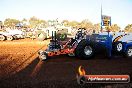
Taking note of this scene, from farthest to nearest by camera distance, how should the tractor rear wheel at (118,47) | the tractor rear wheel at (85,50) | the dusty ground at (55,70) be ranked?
the tractor rear wheel at (118,47) < the tractor rear wheel at (85,50) < the dusty ground at (55,70)

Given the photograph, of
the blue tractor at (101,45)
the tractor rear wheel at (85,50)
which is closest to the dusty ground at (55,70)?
the tractor rear wheel at (85,50)

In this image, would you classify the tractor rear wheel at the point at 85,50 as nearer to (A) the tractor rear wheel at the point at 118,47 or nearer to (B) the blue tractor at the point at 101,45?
(B) the blue tractor at the point at 101,45

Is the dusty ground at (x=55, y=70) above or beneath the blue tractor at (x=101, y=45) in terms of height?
beneath

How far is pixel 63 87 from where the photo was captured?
691 cm

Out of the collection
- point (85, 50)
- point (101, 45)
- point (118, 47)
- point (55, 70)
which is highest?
point (101, 45)

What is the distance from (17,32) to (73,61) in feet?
48.9

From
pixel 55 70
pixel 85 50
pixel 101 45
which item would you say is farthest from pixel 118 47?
pixel 55 70

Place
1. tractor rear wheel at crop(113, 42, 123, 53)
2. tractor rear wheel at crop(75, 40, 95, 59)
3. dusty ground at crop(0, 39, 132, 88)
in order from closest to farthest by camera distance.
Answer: dusty ground at crop(0, 39, 132, 88) → tractor rear wheel at crop(75, 40, 95, 59) → tractor rear wheel at crop(113, 42, 123, 53)

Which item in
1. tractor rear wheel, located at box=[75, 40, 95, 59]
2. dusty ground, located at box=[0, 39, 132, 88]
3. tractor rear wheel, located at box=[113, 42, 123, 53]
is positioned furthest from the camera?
tractor rear wheel, located at box=[113, 42, 123, 53]

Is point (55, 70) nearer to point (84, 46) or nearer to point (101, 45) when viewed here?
point (84, 46)

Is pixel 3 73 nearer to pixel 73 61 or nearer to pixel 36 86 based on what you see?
pixel 36 86

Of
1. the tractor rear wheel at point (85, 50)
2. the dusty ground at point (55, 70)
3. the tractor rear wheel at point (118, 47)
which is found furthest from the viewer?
the tractor rear wheel at point (118, 47)

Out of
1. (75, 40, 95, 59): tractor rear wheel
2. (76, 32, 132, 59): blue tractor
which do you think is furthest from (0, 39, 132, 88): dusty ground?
(76, 32, 132, 59): blue tractor

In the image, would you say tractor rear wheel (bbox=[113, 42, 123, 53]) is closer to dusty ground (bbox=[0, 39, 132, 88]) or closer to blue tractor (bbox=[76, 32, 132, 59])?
blue tractor (bbox=[76, 32, 132, 59])
